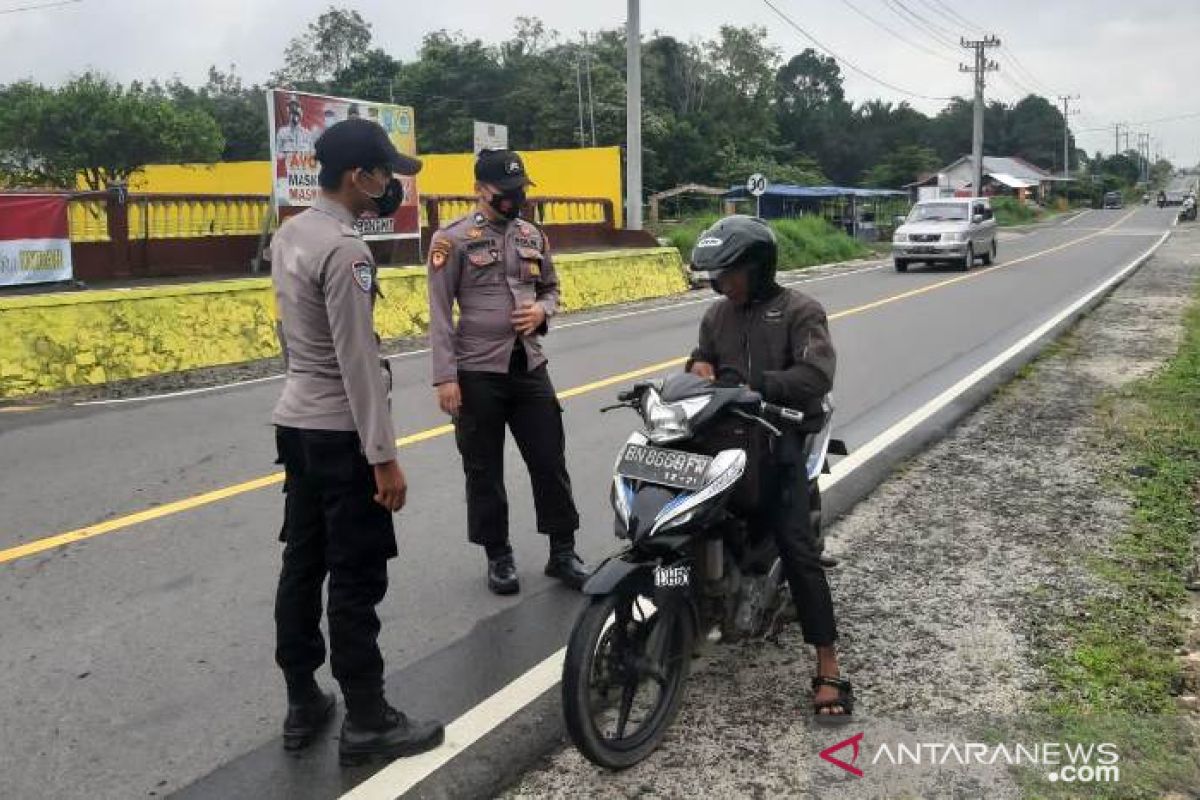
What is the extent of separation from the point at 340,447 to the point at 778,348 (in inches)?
59.5

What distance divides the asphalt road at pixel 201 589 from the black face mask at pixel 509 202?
164cm

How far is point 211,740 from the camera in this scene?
338 centimetres

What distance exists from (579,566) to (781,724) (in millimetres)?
1522

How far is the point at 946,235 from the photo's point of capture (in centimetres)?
2366

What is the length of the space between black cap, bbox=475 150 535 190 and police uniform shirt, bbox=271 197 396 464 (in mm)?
1312

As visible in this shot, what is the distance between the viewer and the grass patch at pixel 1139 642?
314 centimetres

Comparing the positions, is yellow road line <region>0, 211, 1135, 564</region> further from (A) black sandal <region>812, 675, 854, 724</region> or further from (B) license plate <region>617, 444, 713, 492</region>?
(A) black sandal <region>812, 675, 854, 724</region>

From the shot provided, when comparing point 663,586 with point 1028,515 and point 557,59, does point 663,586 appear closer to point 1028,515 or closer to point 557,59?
point 1028,515

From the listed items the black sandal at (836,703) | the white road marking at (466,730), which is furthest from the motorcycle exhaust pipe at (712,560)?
the white road marking at (466,730)

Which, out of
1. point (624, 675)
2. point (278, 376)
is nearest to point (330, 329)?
point (624, 675)

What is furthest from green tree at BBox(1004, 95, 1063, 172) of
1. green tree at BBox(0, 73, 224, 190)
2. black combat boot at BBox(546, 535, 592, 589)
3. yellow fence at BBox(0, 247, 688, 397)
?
black combat boot at BBox(546, 535, 592, 589)

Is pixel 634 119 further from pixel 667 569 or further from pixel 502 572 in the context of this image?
pixel 667 569

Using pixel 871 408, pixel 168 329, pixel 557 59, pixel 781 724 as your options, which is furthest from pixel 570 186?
pixel 557 59

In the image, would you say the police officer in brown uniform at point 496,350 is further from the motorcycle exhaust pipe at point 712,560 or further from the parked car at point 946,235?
the parked car at point 946,235
